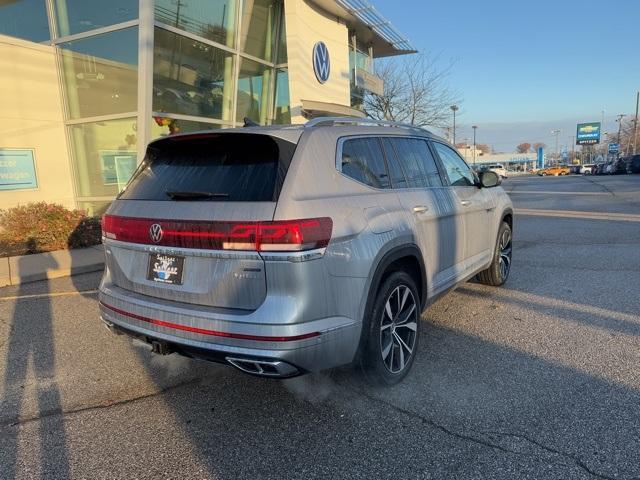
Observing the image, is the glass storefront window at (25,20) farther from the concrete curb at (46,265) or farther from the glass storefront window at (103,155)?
the concrete curb at (46,265)

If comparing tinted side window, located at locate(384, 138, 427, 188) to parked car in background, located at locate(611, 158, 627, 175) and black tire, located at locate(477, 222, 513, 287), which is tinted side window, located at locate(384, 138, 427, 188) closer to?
black tire, located at locate(477, 222, 513, 287)

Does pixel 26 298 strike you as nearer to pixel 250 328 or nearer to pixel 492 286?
pixel 250 328

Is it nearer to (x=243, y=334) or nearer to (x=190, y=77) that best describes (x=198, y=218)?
(x=243, y=334)

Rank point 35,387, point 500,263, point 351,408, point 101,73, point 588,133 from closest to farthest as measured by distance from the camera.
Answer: point 351,408 < point 35,387 < point 500,263 < point 101,73 < point 588,133

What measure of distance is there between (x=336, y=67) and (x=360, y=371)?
15.5 metres

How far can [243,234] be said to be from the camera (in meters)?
2.47

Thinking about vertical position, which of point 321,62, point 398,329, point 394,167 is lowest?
point 398,329

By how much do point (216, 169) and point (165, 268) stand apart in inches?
26.7

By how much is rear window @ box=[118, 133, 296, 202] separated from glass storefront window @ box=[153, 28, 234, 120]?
8043 mm

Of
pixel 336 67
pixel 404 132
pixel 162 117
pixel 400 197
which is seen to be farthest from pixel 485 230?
pixel 336 67

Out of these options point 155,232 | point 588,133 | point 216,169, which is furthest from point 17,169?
point 588,133

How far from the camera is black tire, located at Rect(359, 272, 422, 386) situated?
298 centimetres

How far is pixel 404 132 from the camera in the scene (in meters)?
3.95

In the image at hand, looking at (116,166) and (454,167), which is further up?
(116,166)
